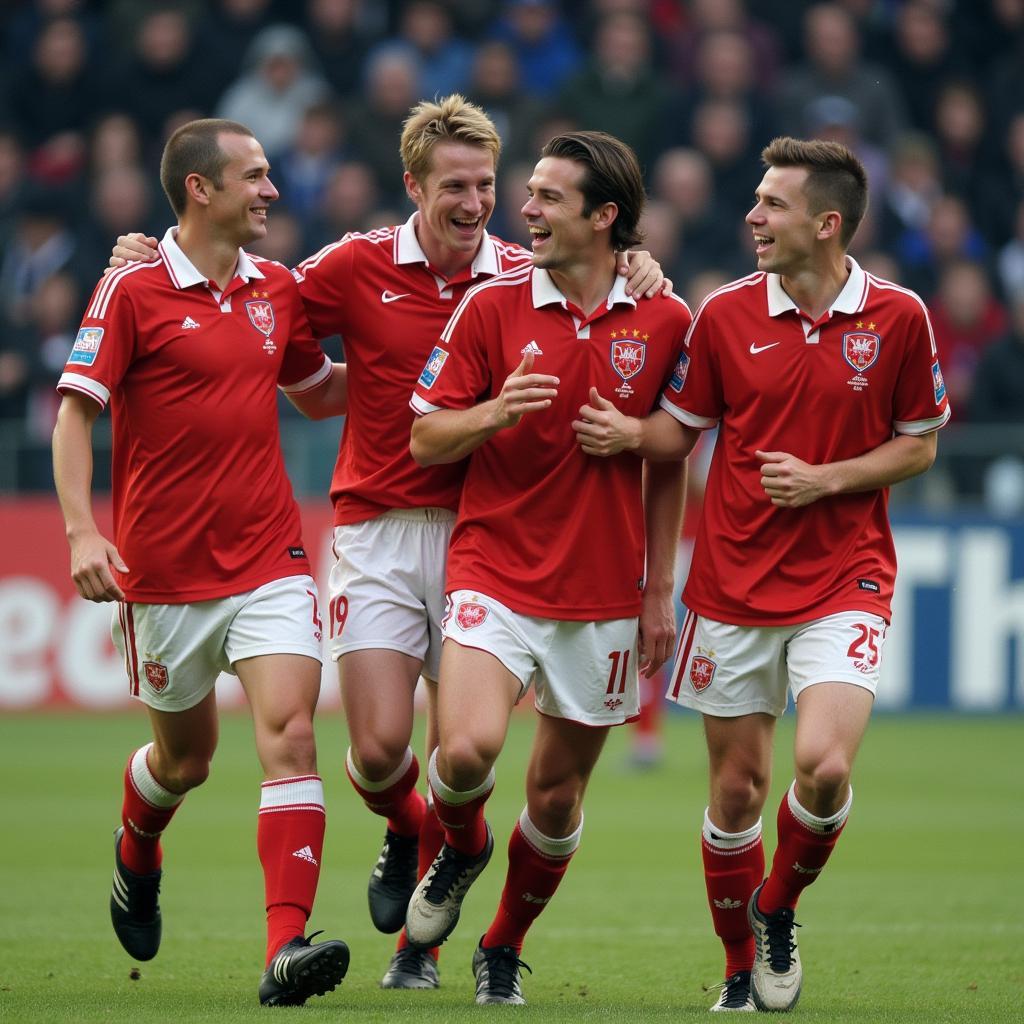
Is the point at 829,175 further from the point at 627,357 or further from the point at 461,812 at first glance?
the point at 461,812

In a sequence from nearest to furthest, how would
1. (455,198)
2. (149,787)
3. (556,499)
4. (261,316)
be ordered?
(556,499) < (261,316) < (455,198) < (149,787)

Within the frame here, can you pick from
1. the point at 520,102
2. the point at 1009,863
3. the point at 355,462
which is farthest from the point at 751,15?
the point at 355,462

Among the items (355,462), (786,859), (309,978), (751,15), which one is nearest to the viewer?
(309,978)

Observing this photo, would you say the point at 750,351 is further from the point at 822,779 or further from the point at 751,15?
the point at 751,15

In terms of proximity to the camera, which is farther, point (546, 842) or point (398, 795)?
point (398, 795)

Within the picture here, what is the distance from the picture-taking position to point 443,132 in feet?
21.6

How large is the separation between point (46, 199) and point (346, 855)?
8.91 metres

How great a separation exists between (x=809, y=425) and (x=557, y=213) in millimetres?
1062

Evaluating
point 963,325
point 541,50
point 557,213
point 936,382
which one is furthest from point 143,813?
point 541,50

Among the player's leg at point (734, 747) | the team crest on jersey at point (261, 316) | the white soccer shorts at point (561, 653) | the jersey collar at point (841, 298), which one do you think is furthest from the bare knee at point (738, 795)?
the team crest on jersey at point (261, 316)

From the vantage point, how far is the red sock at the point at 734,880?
249 inches

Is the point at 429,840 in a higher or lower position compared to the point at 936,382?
lower

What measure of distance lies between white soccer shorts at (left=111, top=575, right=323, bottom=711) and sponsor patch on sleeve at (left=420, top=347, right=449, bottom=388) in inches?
30.0

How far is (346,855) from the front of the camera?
390 inches
